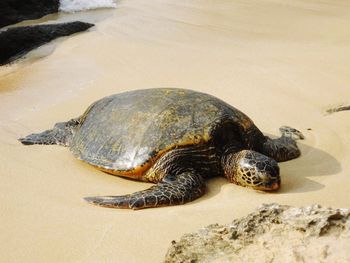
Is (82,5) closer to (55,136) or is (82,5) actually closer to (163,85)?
(163,85)

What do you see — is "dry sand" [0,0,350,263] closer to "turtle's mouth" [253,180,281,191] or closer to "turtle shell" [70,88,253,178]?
"turtle's mouth" [253,180,281,191]

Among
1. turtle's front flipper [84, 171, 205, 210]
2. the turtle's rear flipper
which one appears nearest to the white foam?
the turtle's rear flipper

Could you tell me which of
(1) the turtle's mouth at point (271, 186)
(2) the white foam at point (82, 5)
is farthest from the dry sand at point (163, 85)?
(2) the white foam at point (82, 5)

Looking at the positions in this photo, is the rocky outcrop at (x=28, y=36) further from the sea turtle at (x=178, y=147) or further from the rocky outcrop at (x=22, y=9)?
the sea turtle at (x=178, y=147)

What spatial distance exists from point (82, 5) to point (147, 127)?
10233 mm

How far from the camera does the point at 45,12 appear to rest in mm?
12234

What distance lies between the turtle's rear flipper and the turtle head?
174cm

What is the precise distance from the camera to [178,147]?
377 cm

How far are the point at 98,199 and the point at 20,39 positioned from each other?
6.93 metres

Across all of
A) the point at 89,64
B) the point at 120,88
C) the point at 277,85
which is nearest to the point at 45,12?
the point at 89,64

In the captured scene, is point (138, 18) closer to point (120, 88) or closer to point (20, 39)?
point (20, 39)

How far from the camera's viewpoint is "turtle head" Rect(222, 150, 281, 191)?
3.45 metres

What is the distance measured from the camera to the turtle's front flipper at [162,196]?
10.8 feet

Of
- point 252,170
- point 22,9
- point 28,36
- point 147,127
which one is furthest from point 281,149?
point 22,9
